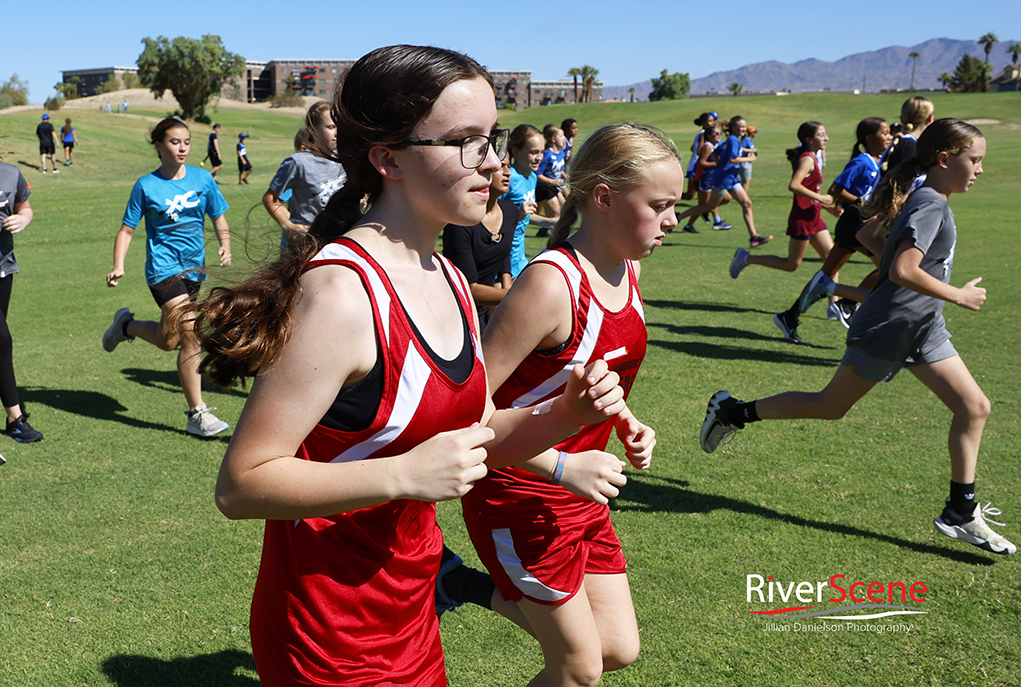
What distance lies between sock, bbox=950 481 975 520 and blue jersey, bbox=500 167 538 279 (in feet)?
11.3

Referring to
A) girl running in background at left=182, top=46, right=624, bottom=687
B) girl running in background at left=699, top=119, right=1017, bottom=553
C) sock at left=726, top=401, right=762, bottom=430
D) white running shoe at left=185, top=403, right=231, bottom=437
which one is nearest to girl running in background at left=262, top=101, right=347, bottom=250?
white running shoe at left=185, top=403, right=231, bottom=437

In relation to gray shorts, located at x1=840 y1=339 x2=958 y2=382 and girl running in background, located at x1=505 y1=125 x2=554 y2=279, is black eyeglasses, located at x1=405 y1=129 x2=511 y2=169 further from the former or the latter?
girl running in background, located at x1=505 y1=125 x2=554 y2=279

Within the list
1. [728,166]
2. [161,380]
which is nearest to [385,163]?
[161,380]

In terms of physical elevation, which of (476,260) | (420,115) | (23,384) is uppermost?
(420,115)

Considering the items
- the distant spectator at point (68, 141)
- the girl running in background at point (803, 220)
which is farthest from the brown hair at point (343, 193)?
the distant spectator at point (68, 141)

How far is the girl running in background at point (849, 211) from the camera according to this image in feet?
28.7

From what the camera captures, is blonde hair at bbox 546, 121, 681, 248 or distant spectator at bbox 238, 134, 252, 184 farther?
distant spectator at bbox 238, 134, 252, 184

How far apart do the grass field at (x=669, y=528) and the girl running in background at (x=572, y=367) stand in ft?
2.77

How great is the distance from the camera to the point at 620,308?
8.93 ft

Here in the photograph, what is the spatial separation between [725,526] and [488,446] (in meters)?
3.03

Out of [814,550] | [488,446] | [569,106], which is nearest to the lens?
[488,446]

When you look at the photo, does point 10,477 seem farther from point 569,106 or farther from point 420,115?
point 569,106

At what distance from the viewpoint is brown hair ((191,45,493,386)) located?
156cm

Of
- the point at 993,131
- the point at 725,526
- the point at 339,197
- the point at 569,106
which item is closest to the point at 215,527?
the point at 725,526
